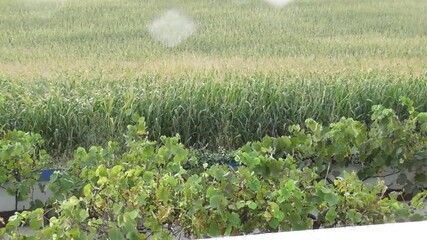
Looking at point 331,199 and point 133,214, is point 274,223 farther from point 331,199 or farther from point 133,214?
point 133,214

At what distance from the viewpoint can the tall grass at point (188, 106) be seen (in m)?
3.93

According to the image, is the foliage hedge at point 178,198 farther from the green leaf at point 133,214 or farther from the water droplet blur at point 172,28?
the water droplet blur at point 172,28

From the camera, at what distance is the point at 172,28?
7379 millimetres

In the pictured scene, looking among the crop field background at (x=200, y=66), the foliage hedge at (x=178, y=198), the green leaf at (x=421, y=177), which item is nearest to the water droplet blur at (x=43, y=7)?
the crop field background at (x=200, y=66)

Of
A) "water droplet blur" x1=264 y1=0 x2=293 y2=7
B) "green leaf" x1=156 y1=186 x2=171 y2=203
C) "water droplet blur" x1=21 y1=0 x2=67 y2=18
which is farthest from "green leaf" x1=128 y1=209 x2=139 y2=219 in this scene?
"water droplet blur" x1=264 y1=0 x2=293 y2=7

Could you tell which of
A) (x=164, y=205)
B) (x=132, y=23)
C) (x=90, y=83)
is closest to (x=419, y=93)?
(x=90, y=83)

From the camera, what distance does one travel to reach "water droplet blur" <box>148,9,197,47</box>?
6609 mm

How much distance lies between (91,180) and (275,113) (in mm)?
1493

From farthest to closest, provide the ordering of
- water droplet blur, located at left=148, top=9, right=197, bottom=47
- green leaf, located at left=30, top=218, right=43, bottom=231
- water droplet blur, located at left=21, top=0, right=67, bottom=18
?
water droplet blur, located at left=21, top=0, right=67, bottom=18, water droplet blur, located at left=148, top=9, right=197, bottom=47, green leaf, located at left=30, top=218, right=43, bottom=231

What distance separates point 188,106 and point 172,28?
3.41 metres

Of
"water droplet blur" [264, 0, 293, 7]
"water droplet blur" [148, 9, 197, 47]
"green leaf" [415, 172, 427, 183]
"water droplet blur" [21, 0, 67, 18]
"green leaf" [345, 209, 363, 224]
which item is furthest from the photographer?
"water droplet blur" [264, 0, 293, 7]

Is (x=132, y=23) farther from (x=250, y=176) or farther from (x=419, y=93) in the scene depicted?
(x=250, y=176)

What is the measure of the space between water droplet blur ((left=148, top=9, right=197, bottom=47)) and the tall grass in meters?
2.10

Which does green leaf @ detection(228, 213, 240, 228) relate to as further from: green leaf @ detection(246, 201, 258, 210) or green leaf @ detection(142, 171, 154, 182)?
green leaf @ detection(142, 171, 154, 182)
